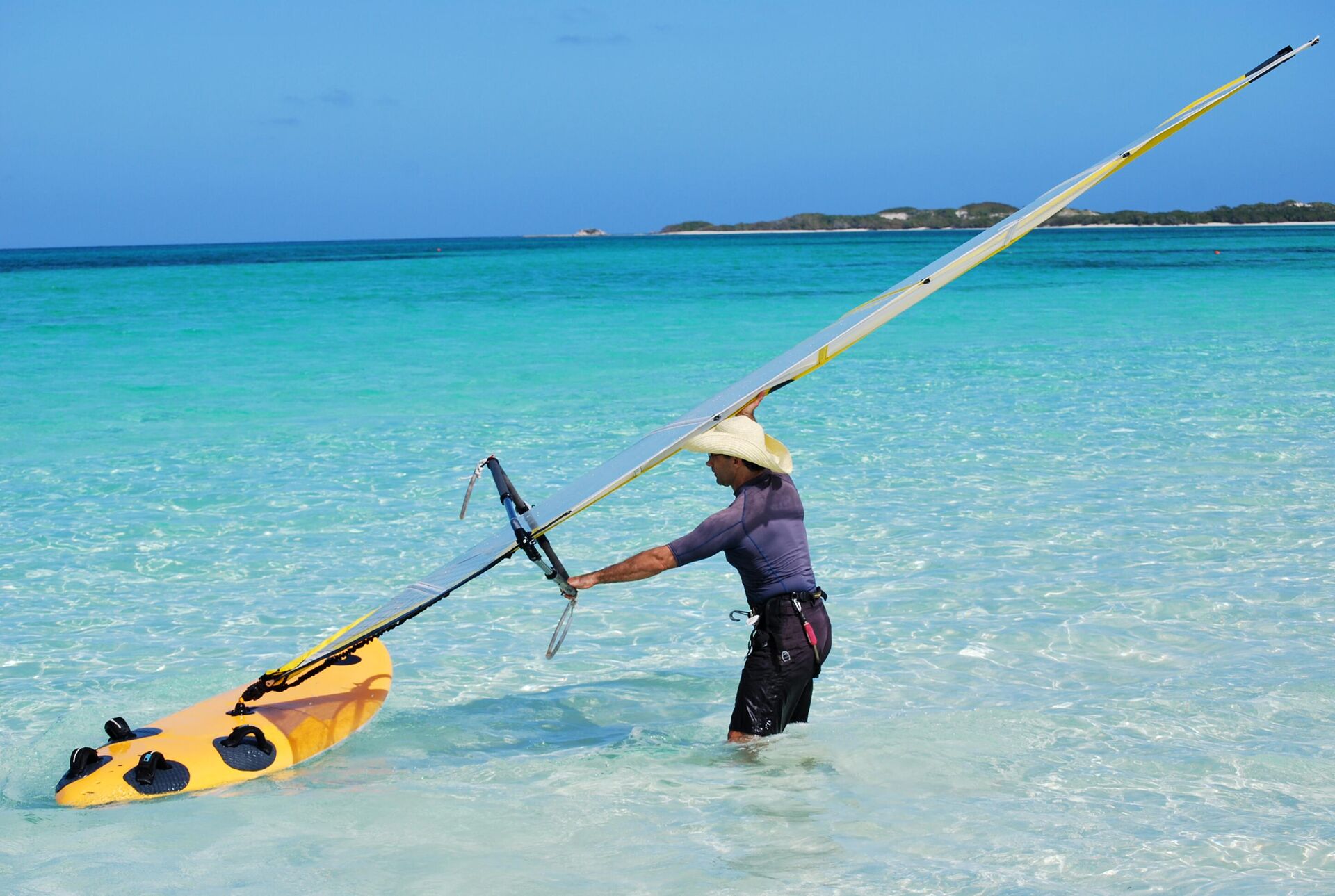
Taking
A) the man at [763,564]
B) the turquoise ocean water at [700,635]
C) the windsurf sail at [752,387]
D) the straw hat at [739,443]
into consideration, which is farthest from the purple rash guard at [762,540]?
the turquoise ocean water at [700,635]

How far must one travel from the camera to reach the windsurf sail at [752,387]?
4.54m

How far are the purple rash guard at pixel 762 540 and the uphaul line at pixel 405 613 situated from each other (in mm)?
369

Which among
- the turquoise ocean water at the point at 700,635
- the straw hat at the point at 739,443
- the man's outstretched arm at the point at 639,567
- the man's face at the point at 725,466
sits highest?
the straw hat at the point at 739,443

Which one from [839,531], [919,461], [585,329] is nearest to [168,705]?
[839,531]

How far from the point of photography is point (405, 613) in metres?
4.58

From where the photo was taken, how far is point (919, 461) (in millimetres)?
12055

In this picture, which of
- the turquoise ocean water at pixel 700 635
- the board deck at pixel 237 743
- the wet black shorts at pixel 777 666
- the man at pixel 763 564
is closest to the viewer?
the turquoise ocean water at pixel 700 635

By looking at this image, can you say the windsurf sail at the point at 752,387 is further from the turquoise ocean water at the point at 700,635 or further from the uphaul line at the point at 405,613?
the turquoise ocean water at the point at 700,635

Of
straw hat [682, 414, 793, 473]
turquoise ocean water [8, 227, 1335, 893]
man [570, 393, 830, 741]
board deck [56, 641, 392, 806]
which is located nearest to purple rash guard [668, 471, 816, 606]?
man [570, 393, 830, 741]

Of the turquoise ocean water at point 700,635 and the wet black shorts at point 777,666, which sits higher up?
the wet black shorts at point 777,666

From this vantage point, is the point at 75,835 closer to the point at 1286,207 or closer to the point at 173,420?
the point at 173,420

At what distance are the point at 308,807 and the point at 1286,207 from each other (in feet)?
560

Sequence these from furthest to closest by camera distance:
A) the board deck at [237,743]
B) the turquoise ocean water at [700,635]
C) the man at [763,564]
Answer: the board deck at [237,743] < the man at [763,564] < the turquoise ocean water at [700,635]

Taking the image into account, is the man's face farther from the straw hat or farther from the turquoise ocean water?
the turquoise ocean water
